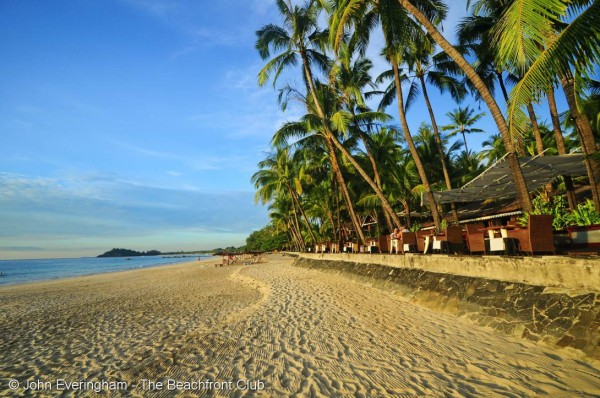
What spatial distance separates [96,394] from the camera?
3484 millimetres

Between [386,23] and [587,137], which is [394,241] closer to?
[587,137]

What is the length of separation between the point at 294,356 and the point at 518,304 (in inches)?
136

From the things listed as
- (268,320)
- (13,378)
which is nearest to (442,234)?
(268,320)

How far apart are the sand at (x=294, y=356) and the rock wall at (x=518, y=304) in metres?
0.21

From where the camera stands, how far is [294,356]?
14.0 ft

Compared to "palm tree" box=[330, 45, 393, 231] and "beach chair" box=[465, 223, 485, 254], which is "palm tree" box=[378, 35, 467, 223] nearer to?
"palm tree" box=[330, 45, 393, 231]

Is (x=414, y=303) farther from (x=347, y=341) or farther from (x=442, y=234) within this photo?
(x=347, y=341)

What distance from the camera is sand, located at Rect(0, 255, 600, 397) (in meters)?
3.27

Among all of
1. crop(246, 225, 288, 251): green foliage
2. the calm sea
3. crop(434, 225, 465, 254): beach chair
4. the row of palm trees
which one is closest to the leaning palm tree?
the row of palm trees

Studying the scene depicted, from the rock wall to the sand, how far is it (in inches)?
8.4

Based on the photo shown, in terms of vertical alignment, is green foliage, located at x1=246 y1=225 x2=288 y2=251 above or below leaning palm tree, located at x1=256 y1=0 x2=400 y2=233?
below

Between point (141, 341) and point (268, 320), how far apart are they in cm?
235

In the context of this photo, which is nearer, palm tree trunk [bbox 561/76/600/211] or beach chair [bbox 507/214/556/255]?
beach chair [bbox 507/214/556/255]

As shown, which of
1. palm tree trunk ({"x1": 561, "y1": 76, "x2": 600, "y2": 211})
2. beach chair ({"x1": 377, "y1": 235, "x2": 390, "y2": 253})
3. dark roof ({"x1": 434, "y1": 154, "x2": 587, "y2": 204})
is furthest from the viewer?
beach chair ({"x1": 377, "y1": 235, "x2": 390, "y2": 253})
